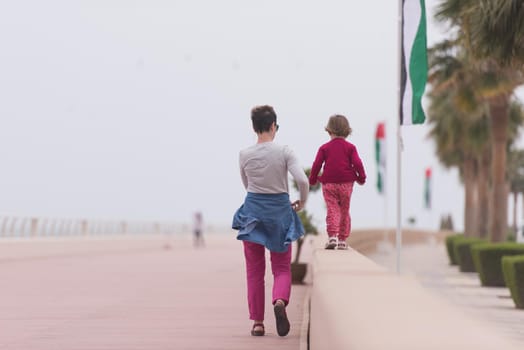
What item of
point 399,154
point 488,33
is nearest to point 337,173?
point 399,154

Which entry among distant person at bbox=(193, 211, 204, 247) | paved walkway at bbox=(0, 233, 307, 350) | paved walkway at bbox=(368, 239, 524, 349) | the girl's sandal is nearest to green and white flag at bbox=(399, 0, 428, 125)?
paved walkway at bbox=(368, 239, 524, 349)

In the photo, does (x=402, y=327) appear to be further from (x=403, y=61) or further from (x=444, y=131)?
(x=444, y=131)

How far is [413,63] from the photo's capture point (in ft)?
49.7

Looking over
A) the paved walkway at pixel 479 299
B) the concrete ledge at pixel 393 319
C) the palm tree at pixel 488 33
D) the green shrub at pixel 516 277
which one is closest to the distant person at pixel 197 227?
the paved walkway at pixel 479 299

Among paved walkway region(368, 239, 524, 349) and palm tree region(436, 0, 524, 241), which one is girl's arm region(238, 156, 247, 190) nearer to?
paved walkway region(368, 239, 524, 349)

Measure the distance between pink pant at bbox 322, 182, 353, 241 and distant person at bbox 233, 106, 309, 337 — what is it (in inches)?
68.8

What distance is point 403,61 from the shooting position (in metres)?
15.1

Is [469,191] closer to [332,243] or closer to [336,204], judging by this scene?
[336,204]

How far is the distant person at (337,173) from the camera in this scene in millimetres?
10898

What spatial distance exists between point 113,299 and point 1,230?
15199 millimetres

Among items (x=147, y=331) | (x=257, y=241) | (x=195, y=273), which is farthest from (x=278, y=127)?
(x=195, y=273)

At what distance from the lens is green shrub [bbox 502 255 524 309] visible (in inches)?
707

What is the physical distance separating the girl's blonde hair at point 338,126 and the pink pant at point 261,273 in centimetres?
199

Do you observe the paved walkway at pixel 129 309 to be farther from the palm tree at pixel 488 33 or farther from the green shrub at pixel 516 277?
the palm tree at pixel 488 33
